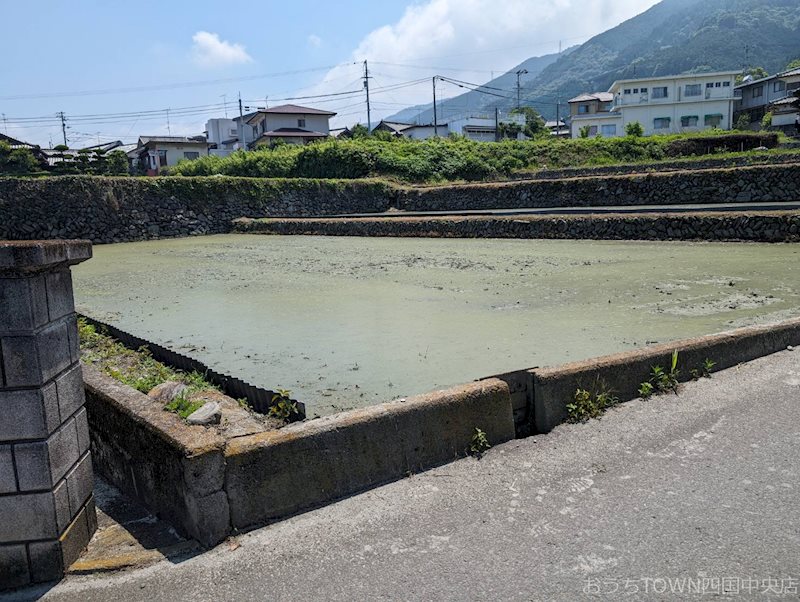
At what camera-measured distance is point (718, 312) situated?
5.93 meters

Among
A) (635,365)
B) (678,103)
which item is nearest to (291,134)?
(678,103)

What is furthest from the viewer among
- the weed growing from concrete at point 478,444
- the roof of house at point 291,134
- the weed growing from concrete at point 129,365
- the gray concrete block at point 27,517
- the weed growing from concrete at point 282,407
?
the roof of house at point 291,134

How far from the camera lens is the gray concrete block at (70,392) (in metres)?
2.22

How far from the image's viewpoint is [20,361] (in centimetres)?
204

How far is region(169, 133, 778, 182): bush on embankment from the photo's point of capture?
29.5 metres

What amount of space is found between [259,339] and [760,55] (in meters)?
130

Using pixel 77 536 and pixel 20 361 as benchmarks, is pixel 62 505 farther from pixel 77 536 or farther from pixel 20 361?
pixel 20 361

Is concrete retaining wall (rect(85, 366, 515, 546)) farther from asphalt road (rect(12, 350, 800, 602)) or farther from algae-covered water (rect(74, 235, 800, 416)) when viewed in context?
algae-covered water (rect(74, 235, 800, 416))

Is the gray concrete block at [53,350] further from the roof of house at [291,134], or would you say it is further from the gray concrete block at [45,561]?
the roof of house at [291,134]

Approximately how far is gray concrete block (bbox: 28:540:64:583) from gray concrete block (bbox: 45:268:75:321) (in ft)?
2.70

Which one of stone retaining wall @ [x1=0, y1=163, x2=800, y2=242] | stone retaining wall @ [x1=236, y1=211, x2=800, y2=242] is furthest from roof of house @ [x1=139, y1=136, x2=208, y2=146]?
stone retaining wall @ [x1=236, y1=211, x2=800, y2=242]

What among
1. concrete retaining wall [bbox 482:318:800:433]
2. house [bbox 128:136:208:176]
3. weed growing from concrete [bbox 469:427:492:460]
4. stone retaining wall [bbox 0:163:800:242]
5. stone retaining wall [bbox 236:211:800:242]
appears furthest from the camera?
house [bbox 128:136:208:176]

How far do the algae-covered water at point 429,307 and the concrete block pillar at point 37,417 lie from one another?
1.58 metres

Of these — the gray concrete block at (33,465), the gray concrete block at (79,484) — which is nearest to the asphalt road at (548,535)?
the gray concrete block at (79,484)
